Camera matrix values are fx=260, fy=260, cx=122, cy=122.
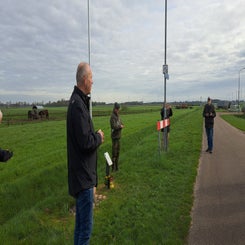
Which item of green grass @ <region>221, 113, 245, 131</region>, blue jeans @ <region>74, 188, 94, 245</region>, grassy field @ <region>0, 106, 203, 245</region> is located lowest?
grassy field @ <region>0, 106, 203, 245</region>

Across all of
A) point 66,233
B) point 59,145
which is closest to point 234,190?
point 66,233

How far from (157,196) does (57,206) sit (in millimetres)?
2173

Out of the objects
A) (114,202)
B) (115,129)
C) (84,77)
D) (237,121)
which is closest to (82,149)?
(84,77)

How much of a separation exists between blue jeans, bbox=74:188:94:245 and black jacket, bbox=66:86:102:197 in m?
0.10

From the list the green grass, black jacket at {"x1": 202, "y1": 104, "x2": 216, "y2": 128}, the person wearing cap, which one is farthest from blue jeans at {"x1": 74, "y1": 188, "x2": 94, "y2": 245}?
the green grass

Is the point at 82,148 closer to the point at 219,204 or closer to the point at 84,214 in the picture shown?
the point at 84,214

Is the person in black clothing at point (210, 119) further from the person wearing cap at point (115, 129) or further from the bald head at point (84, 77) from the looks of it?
the bald head at point (84, 77)

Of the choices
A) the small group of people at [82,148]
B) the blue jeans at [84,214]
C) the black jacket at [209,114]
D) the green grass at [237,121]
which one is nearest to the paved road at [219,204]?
the blue jeans at [84,214]

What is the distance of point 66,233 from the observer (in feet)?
13.6

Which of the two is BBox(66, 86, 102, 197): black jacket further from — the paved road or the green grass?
the green grass

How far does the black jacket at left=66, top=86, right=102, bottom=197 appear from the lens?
2760 millimetres

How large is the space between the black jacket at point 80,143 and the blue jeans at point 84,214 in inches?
3.8

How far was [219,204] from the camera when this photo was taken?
5250 mm

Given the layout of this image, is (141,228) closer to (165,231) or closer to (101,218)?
(165,231)
